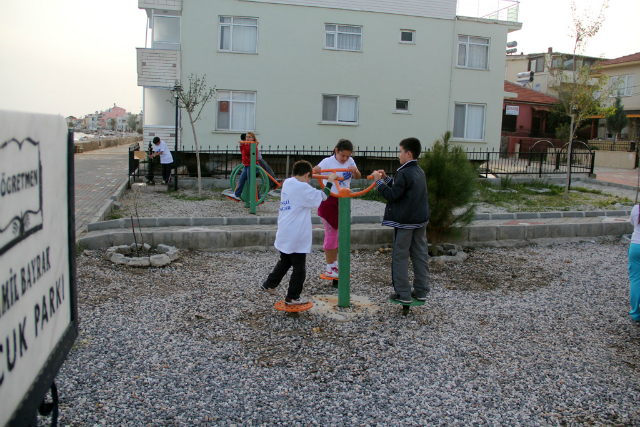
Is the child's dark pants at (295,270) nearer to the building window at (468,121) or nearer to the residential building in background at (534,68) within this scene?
the building window at (468,121)

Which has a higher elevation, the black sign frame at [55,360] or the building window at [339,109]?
the building window at [339,109]

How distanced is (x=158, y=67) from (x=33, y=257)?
16.8m

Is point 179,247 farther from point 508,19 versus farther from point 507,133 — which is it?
point 507,133

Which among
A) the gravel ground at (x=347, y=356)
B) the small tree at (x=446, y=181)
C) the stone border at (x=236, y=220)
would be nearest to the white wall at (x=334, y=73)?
A: the stone border at (x=236, y=220)

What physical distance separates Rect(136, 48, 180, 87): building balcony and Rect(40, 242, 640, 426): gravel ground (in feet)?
39.5

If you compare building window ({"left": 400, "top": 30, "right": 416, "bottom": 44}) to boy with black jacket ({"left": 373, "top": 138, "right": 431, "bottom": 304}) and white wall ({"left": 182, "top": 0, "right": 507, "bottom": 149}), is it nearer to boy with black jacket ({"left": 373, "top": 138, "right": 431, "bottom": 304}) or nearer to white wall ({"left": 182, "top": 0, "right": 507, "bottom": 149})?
white wall ({"left": 182, "top": 0, "right": 507, "bottom": 149})

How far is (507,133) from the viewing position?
32.9m

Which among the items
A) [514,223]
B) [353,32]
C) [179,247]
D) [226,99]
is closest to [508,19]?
[353,32]

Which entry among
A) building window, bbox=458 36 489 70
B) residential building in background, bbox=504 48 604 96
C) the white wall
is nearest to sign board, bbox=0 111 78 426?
the white wall

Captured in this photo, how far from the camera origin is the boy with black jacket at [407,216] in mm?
4945

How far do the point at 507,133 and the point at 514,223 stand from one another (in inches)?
1005

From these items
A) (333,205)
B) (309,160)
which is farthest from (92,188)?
(333,205)

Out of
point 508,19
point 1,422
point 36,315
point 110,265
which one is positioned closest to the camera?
point 1,422

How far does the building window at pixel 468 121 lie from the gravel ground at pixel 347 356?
14.7m
